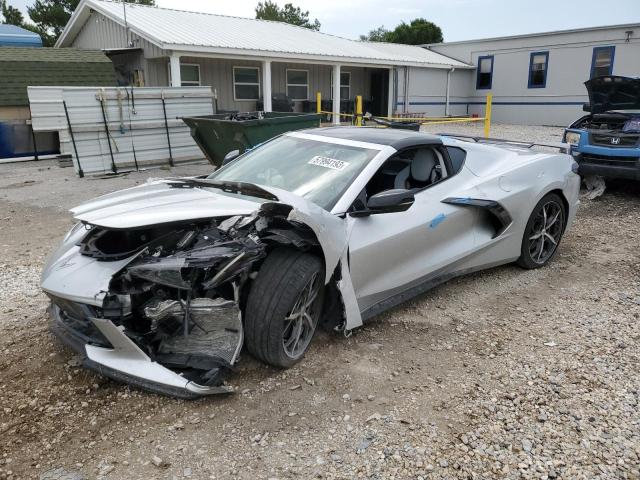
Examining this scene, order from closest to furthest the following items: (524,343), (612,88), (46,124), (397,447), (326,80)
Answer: (397,447) → (524,343) → (612,88) → (46,124) → (326,80)

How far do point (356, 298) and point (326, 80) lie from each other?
1979cm

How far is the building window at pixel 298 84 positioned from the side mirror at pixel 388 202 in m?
18.1

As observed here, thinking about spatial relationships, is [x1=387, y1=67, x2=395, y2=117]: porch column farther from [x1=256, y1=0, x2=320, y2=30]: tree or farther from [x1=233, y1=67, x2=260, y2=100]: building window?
[x1=256, y1=0, x2=320, y2=30]: tree

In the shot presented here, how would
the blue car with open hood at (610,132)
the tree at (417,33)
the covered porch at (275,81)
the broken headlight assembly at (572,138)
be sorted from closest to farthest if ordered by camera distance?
the blue car with open hood at (610,132) → the broken headlight assembly at (572,138) → the covered porch at (275,81) → the tree at (417,33)

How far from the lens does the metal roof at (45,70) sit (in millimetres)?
13055

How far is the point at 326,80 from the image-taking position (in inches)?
866

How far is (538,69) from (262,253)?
79.3ft

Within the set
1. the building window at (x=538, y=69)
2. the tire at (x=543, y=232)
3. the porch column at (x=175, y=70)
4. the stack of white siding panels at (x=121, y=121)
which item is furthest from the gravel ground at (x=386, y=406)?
the building window at (x=538, y=69)

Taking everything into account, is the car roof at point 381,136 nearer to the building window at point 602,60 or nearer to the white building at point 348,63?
the white building at point 348,63

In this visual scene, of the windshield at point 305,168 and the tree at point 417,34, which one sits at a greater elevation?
the tree at point 417,34

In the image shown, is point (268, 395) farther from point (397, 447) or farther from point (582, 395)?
point (582, 395)

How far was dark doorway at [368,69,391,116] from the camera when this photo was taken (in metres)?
24.2

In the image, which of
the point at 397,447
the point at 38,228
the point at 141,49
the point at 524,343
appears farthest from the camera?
the point at 141,49

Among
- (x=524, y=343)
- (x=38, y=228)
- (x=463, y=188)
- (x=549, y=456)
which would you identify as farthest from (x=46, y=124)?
(x=549, y=456)
